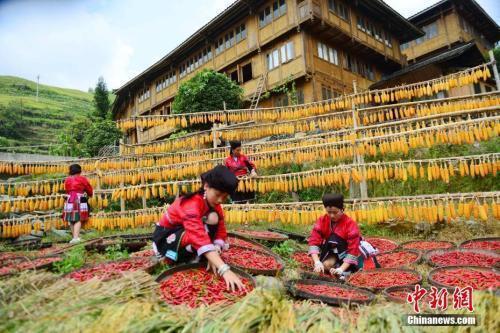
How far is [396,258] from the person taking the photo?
20.4 ft

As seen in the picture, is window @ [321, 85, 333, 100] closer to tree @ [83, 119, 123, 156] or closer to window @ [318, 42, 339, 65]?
window @ [318, 42, 339, 65]

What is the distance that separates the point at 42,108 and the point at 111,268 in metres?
73.8

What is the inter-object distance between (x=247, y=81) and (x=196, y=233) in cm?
2117

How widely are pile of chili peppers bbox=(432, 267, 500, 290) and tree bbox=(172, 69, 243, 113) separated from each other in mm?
15825

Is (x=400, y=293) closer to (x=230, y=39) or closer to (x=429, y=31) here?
(x=230, y=39)

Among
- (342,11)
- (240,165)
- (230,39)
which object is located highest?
(342,11)

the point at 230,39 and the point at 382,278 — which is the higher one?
the point at 230,39

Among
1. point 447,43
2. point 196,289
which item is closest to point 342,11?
point 447,43

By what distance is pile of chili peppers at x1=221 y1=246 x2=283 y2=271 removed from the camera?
468cm

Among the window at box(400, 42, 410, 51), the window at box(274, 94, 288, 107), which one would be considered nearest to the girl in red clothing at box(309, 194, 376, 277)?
the window at box(274, 94, 288, 107)

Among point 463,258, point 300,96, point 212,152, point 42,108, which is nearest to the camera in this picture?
point 463,258

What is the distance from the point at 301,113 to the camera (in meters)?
12.0

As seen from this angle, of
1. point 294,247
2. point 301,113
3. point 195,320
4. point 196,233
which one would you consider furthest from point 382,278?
point 301,113

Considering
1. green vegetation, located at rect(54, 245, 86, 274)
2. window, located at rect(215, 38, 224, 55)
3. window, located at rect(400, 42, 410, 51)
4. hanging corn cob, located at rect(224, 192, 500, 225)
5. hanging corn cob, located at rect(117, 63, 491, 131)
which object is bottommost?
green vegetation, located at rect(54, 245, 86, 274)
